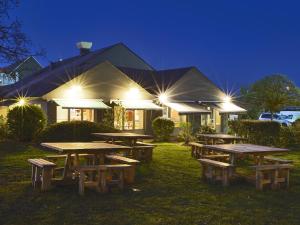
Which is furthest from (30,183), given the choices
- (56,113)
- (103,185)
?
(56,113)

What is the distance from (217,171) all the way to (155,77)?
1933cm

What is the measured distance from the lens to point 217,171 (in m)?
9.88

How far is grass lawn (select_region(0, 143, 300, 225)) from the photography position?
635 cm

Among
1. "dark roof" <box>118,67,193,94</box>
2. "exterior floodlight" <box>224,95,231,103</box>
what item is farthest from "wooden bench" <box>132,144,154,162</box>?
"exterior floodlight" <box>224,95,231,103</box>

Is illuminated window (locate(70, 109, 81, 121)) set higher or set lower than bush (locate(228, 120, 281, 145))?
higher

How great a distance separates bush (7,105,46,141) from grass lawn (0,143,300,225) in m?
7.06

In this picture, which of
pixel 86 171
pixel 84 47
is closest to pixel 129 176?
pixel 86 171

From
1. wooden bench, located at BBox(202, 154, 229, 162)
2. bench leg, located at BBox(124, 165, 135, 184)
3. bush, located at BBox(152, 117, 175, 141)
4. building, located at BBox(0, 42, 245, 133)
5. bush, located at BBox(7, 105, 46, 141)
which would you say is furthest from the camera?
bush, located at BBox(152, 117, 175, 141)

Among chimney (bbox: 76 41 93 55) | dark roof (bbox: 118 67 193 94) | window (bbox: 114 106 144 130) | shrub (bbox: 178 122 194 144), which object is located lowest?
shrub (bbox: 178 122 194 144)

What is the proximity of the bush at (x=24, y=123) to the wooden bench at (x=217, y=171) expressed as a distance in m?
9.74

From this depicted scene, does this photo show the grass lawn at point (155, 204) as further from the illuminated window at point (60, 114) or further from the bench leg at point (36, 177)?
the illuminated window at point (60, 114)

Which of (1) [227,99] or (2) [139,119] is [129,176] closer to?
(2) [139,119]

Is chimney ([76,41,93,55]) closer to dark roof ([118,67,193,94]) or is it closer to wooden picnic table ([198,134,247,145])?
dark roof ([118,67,193,94])

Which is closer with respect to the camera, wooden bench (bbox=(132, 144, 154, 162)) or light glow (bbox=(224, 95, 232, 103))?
wooden bench (bbox=(132, 144, 154, 162))
